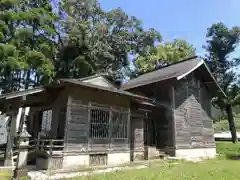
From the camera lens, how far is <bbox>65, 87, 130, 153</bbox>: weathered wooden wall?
9.69 metres

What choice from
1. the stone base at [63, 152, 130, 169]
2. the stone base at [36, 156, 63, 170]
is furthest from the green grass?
the stone base at [36, 156, 63, 170]

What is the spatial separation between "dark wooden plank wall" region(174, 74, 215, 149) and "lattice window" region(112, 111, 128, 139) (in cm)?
398

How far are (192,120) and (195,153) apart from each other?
224 cm

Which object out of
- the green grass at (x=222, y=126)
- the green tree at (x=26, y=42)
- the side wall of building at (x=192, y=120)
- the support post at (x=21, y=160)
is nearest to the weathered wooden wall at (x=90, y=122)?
the support post at (x=21, y=160)

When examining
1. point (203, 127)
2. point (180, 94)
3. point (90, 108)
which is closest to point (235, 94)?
point (203, 127)

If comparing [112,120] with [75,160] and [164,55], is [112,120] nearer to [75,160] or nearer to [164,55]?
[75,160]

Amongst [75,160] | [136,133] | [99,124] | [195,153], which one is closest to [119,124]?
[99,124]

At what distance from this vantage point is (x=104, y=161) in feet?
34.7

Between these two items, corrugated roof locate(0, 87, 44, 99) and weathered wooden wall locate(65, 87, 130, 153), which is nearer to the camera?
corrugated roof locate(0, 87, 44, 99)

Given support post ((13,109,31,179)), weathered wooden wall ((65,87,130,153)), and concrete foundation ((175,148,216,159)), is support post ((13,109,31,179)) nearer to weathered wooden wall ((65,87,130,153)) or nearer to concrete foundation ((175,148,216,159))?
weathered wooden wall ((65,87,130,153))

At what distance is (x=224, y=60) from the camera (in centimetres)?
2430

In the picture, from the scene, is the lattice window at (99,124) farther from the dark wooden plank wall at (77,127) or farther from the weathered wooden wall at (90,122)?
the dark wooden plank wall at (77,127)

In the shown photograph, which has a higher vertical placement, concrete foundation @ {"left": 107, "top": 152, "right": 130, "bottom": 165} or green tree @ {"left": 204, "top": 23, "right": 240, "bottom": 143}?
green tree @ {"left": 204, "top": 23, "right": 240, "bottom": 143}

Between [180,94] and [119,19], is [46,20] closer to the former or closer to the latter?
[119,19]
